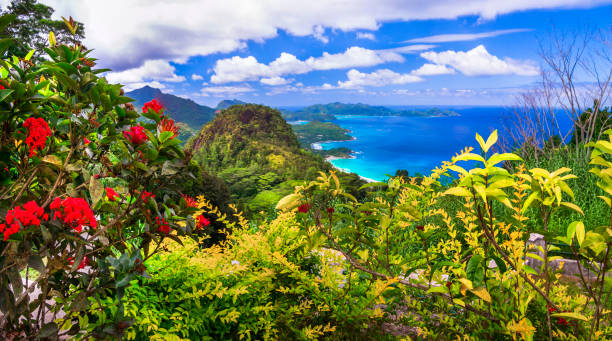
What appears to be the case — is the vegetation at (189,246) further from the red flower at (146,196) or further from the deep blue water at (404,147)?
the deep blue water at (404,147)

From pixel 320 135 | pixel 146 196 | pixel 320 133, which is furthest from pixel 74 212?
pixel 320 133

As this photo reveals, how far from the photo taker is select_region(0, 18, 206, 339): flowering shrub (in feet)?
3.54

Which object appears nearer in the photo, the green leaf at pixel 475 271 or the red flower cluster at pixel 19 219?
the red flower cluster at pixel 19 219

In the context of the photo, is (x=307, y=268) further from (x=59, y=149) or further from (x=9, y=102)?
(x=9, y=102)

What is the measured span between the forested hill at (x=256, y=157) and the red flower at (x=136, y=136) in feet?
19.5

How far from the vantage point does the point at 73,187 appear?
1312 mm

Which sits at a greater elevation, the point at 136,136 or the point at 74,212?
the point at 136,136

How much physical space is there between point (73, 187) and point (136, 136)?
34 centimetres

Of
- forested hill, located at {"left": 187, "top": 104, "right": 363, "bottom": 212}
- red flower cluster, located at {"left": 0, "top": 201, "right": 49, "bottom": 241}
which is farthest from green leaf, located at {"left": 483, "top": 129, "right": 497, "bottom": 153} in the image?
forested hill, located at {"left": 187, "top": 104, "right": 363, "bottom": 212}

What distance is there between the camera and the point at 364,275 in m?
1.80

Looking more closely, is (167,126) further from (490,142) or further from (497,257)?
(497,257)

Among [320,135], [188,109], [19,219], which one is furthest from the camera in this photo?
[188,109]

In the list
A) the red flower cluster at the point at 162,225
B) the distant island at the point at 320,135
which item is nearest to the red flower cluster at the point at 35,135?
the red flower cluster at the point at 162,225

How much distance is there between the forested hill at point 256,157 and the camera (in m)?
10.1
